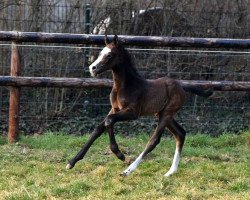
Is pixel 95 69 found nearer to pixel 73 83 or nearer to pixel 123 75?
pixel 123 75

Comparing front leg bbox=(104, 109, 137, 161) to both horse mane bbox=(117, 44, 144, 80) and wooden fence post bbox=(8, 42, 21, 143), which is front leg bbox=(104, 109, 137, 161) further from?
wooden fence post bbox=(8, 42, 21, 143)

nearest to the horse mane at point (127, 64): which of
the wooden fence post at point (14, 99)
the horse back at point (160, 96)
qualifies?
the horse back at point (160, 96)

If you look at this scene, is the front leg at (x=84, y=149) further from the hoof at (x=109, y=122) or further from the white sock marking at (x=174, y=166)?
the white sock marking at (x=174, y=166)

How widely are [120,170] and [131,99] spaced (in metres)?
0.86

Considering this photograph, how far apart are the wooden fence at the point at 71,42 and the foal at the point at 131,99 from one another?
1.24 m

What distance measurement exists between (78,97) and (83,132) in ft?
2.55

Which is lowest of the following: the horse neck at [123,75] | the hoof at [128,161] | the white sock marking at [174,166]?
the hoof at [128,161]

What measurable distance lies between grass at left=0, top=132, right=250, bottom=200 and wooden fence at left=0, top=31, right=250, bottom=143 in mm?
717

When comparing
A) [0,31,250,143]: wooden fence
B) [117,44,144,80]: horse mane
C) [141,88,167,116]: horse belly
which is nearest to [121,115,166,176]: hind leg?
[141,88,167,116]: horse belly

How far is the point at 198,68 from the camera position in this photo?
11.7 meters

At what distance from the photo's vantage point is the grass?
6.57 metres

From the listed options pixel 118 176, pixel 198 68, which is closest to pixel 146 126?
pixel 198 68

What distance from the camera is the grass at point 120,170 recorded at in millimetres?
6570

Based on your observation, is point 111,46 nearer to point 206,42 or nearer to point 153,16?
point 206,42
